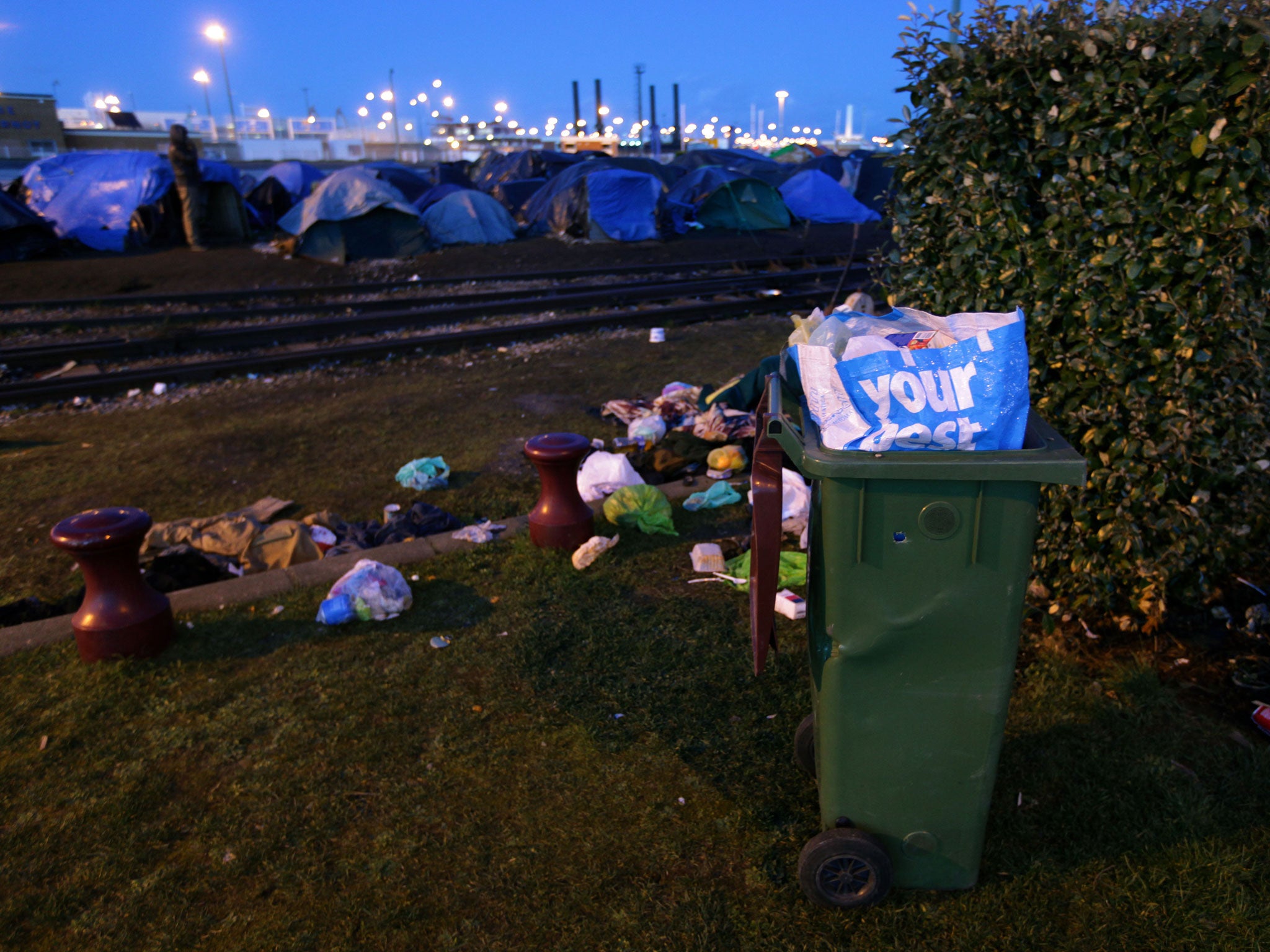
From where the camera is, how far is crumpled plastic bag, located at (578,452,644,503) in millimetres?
5461

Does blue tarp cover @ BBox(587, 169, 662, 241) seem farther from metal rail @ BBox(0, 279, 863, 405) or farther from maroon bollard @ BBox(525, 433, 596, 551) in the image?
maroon bollard @ BBox(525, 433, 596, 551)

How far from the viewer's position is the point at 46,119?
44.3 meters

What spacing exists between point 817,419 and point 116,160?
2171cm

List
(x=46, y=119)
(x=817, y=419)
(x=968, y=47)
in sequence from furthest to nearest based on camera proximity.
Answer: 1. (x=46, y=119)
2. (x=968, y=47)
3. (x=817, y=419)

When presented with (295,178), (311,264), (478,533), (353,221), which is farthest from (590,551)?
(295,178)

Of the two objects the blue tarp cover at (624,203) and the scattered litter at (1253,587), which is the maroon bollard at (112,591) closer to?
the scattered litter at (1253,587)

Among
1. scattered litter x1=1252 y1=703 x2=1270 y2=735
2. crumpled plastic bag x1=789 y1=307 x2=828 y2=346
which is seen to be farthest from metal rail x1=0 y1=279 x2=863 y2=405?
scattered litter x1=1252 y1=703 x2=1270 y2=735

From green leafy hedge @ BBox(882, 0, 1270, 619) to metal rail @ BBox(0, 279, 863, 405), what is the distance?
8.14 meters

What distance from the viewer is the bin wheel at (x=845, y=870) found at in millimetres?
2338

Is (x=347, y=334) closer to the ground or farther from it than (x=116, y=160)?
closer to the ground

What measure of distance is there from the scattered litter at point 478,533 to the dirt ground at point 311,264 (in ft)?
40.7

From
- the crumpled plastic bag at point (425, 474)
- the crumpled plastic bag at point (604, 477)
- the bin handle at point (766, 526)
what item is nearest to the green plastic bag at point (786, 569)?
the crumpled plastic bag at point (604, 477)

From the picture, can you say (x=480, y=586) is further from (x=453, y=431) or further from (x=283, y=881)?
(x=453, y=431)

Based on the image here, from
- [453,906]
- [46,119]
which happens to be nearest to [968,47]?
[453,906]
